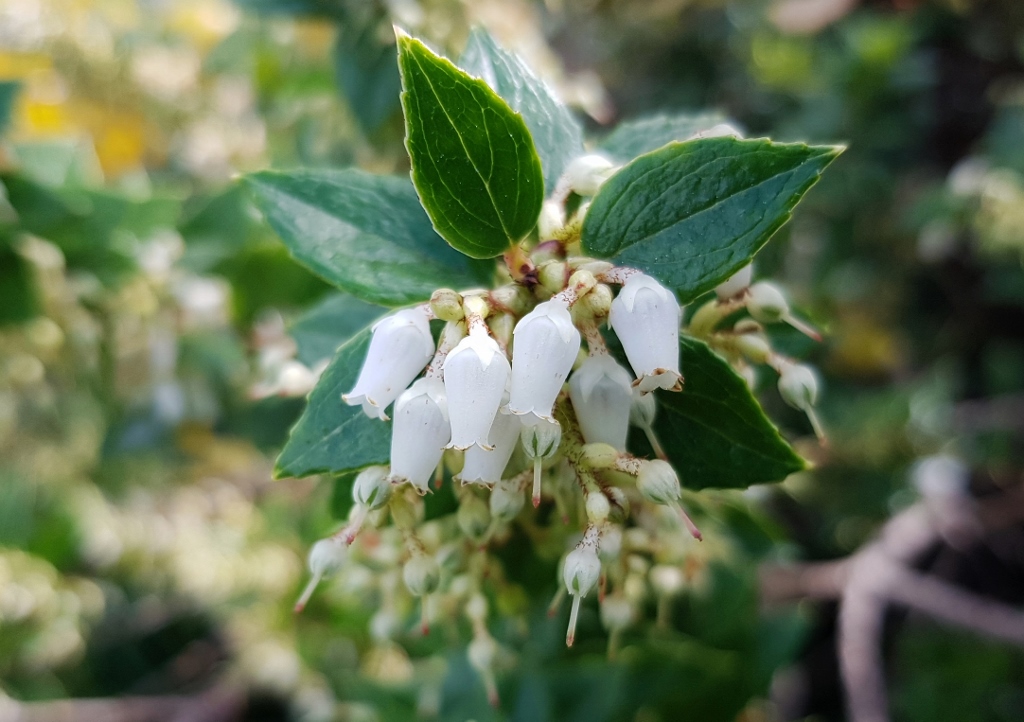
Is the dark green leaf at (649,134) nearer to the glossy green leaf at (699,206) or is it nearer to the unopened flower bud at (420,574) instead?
the glossy green leaf at (699,206)

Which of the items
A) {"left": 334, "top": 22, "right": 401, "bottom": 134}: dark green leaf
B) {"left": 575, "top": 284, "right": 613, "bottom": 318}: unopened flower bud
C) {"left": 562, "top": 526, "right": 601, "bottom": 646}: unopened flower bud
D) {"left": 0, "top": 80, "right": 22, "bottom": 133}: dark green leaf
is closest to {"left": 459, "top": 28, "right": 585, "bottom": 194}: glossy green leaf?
{"left": 575, "top": 284, "right": 613, "bottom": 318}: unopened flower bud

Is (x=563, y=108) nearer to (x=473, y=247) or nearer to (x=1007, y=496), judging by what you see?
(x=473, y=247)

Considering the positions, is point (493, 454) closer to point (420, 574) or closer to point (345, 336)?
point (420, 574)

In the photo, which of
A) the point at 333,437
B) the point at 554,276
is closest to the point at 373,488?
the point at 333,437

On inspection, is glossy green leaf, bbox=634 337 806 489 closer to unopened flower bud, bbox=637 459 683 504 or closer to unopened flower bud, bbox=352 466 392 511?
unopened flower bud, bbox=637 459 683 504

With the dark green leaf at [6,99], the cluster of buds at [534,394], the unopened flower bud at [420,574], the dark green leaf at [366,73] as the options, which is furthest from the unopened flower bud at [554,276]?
the dark green leaf at [6,99]

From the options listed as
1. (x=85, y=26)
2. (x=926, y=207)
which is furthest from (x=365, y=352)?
(x=85, y=26)
